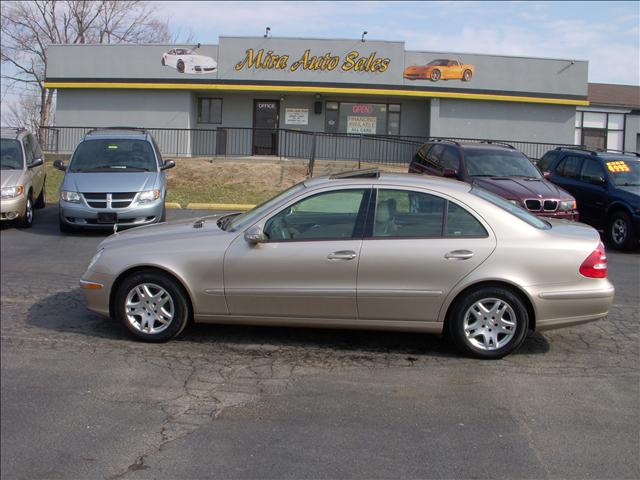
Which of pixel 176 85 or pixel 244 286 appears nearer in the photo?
pixel 244 286

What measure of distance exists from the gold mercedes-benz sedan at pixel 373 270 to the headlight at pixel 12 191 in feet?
22.5

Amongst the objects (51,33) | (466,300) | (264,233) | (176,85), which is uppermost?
(51,33)

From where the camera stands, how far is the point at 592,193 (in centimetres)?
1350

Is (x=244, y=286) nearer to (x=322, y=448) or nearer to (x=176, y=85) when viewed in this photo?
(x=322, y=448)

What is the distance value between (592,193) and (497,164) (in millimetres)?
1951

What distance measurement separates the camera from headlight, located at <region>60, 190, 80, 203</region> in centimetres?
1195

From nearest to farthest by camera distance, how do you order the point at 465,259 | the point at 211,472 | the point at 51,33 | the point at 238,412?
the point at 211,472 → the point at 238,412 → the point at 465,259 → the point at 51,33

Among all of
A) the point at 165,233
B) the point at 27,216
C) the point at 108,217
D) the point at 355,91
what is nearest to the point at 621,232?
the point at 108,217

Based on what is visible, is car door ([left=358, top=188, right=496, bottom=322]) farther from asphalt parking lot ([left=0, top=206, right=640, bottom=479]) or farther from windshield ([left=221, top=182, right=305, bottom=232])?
windshield ([left=221, top=182, right=305, bottom=232])

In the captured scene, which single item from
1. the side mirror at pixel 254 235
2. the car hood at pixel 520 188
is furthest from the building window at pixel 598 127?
the side mirror at pixel 254 235

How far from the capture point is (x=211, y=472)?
412cm

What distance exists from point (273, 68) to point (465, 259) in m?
22.7

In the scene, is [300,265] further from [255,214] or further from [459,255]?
[459,255]

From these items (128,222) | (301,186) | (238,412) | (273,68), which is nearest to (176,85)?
(273,68)
